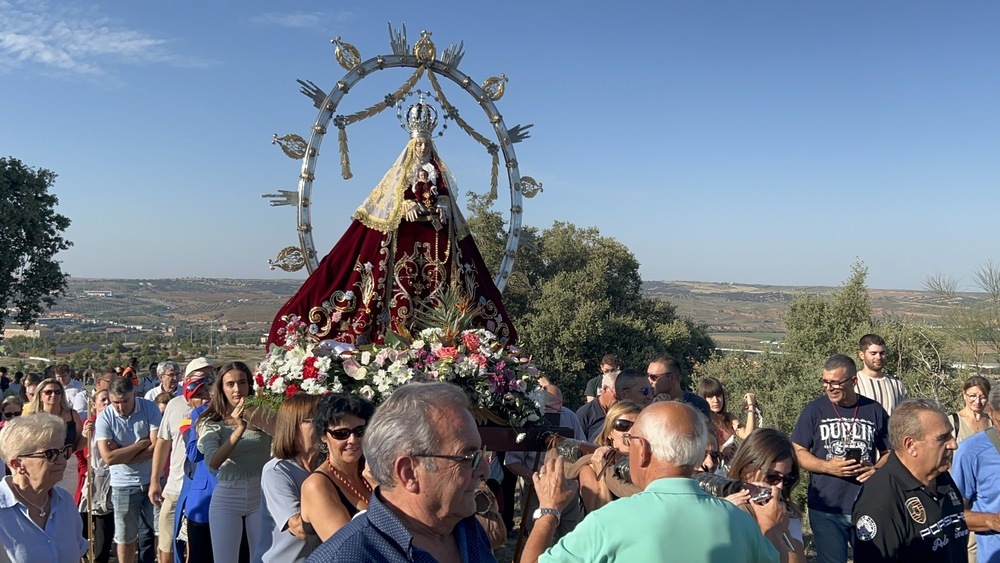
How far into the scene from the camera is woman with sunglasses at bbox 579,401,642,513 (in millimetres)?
3820

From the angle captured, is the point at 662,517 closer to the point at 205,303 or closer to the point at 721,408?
the point at 721,408

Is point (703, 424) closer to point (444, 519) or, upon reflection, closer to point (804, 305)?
point (444, 519)

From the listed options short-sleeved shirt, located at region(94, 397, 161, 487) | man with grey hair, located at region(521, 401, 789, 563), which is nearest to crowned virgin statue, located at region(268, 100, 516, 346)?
short-sleeved shirt, located at region(94, 397, 161, 487)

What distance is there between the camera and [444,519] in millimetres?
2275

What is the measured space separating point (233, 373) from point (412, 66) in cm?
294

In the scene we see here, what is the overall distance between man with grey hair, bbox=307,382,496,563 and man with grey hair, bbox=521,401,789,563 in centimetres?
50

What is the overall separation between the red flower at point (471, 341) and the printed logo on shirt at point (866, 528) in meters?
2.21

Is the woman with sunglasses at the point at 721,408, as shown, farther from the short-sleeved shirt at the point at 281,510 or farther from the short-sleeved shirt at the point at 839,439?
the short-sleeved shirt at the point at 281,510

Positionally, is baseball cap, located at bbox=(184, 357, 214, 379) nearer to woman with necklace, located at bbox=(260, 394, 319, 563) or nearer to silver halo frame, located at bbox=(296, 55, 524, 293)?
silver halo frame, located at bbox=(296, 55, 524, 293)

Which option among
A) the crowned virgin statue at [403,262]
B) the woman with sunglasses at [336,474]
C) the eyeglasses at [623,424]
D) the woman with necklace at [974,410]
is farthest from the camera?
the woman with necklace at [974,410]

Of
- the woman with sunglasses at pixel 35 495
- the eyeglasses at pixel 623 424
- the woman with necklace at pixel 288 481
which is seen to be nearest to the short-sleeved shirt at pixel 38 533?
the woman with sunglasses at pixel 35 495

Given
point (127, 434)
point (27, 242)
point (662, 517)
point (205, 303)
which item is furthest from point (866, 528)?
point (205, 303)

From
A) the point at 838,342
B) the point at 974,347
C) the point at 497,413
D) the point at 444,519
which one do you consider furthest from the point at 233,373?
the point at 838,342

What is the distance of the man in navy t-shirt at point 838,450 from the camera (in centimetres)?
574
